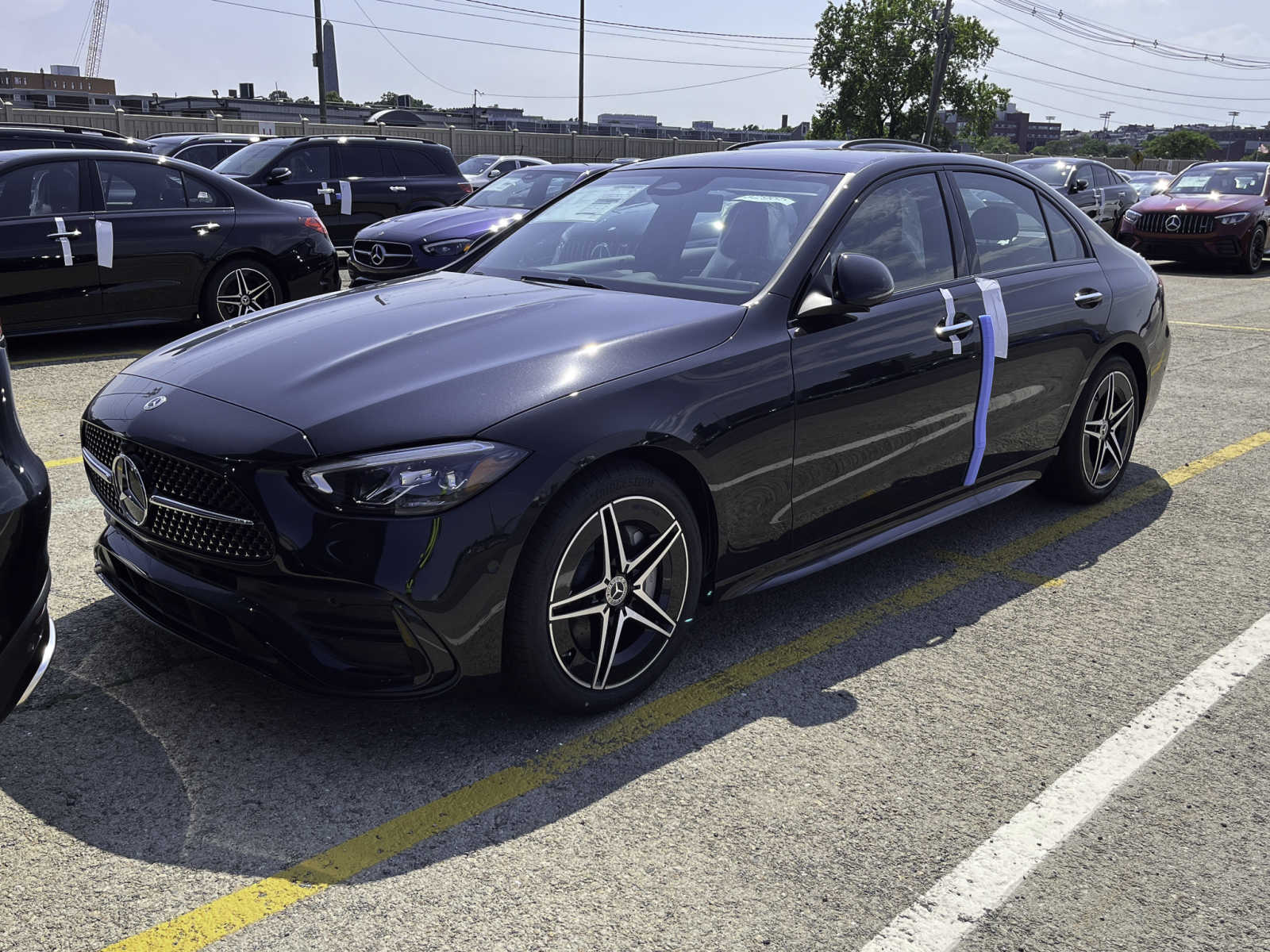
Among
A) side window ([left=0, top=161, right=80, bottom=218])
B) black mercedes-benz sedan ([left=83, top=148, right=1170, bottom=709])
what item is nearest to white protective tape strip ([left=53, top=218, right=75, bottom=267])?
side window ([left=0, top=161, right=80, bottom=218])

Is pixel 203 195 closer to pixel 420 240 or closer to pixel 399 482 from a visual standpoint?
pixel 420 240

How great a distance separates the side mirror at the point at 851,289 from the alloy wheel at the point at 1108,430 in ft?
6.43

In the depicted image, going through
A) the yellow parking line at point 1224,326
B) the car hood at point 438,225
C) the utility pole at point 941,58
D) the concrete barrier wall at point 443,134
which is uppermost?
the utility pole at point 941,58

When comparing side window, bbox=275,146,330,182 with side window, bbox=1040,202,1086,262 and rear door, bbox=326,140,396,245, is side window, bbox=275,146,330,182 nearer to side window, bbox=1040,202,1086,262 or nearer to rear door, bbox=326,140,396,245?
rear door, bbox=326,140,396,245

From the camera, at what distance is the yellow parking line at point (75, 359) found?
8.36 metres

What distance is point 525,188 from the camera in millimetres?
13086

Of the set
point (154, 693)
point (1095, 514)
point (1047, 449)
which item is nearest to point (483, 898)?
point (154, 693)

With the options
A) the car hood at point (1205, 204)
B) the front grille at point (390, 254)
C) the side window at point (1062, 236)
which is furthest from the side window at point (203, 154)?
the side window at point (1062, 236)

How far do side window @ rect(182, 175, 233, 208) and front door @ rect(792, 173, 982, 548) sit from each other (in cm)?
655

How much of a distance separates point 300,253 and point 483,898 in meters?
7.91

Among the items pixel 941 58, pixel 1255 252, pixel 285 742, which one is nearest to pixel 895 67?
pixel 941 58

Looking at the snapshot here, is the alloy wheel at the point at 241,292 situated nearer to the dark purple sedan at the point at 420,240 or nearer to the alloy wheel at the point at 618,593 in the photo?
the dark purple sedan at the point at 420,240

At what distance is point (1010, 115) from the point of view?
195 meters

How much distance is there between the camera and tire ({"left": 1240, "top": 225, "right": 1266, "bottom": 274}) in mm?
16953
